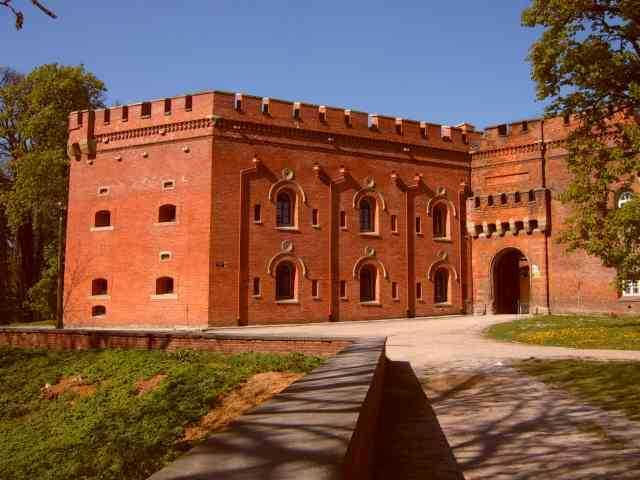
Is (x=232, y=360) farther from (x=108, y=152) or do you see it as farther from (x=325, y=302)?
(x=108, y=152)

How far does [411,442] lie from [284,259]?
17186 millimetres

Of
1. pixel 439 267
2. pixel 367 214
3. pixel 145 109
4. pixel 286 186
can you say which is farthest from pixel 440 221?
pixel 145 109

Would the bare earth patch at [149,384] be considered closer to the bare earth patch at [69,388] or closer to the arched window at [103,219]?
the bare earth patch at [69,388]

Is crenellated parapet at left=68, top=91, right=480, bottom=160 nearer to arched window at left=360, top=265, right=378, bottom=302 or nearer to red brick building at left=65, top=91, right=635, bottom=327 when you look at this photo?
red brick building at left=65, top=91, right=635, bottom=327

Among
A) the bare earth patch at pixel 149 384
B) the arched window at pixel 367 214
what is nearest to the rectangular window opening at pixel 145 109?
the arched window at pixel 367 214

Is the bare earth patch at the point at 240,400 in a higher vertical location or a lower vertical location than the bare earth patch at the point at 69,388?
higher

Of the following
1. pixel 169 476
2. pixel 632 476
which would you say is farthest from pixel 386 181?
pixel 169 476

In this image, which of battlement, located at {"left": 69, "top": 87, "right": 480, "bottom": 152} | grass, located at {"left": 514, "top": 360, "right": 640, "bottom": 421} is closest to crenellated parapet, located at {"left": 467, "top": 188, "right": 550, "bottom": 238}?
battlement, located at {"left": 69, "top": 87, "right": 480, "bottom": 152}

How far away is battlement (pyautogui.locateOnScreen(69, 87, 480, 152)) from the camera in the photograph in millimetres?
22141

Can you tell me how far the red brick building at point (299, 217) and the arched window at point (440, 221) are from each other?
0.06m

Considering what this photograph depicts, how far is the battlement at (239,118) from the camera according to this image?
72.6 feet

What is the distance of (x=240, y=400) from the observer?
31.1 ft

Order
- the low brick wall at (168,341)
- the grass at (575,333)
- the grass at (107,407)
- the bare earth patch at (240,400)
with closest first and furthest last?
the grass at (107,407), the bare earth patch at (240,400), the low brick wall at (168,341), the grass at (575,333)

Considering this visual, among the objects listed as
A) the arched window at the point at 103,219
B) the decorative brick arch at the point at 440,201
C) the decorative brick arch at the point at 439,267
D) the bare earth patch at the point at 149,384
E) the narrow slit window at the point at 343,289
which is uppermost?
the decorative brick arch at the point at 440,201
